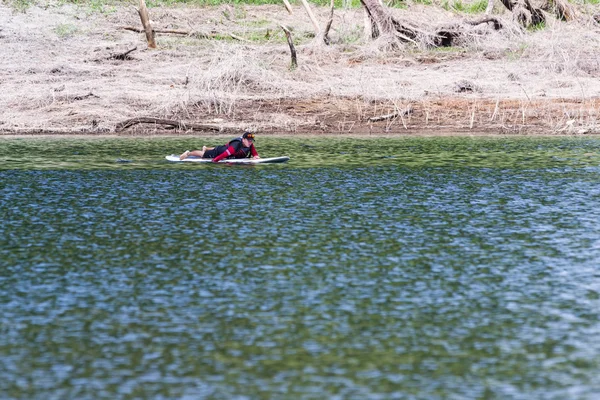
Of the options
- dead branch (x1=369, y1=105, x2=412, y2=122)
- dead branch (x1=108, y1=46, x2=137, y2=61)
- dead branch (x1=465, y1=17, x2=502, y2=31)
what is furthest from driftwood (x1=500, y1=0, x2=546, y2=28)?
dead branch (x1=108, y1=46, x2=137, y2=61)

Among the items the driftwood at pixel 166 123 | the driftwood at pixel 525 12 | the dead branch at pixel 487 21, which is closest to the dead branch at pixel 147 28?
the driftwood at pixel 166 123

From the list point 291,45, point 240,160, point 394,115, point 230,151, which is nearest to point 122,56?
point 291,45

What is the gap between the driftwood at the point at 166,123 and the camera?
3316 centimetres

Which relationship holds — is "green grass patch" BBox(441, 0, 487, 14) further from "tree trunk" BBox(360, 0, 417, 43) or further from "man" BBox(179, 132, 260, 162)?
"man" BBox(179, 132, 260, 162)

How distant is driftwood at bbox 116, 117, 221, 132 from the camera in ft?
109

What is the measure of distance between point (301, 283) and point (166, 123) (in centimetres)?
2100

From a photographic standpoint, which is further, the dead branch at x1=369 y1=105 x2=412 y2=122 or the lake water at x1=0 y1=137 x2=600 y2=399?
the dead branch at x1=369 y1=105 x2=412 y2=122

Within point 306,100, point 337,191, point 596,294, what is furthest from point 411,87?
point 596,294

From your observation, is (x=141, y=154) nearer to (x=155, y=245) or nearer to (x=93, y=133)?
(x=93, y=133)

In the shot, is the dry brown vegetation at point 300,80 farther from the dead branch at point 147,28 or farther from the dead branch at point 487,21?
the dead branch at point 147,28

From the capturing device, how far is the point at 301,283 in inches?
516

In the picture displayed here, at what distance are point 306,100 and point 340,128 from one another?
248 cm

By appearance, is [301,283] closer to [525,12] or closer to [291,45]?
[291,45]

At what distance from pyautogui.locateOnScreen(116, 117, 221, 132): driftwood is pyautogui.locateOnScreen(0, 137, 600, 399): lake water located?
9031mm
